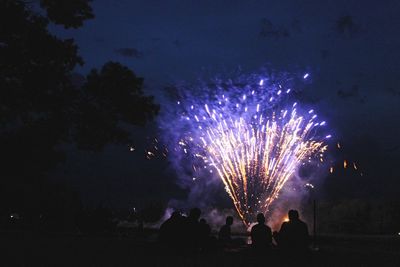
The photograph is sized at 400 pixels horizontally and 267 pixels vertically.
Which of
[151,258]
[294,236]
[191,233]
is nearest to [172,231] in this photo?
[191,233]

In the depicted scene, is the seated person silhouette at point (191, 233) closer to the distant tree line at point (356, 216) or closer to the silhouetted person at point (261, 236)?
the silhouetted person at point (261, 236)

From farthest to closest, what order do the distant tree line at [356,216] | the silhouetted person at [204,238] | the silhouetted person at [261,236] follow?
the distant tree line at [356,216] → the silhouetted person at [261,236] → the silhouetted person at [204,238]

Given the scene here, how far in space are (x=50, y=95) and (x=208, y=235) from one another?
6.47m

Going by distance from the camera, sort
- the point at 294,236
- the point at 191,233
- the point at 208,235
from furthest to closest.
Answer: the point at 208,235, the point at 191,233, the point at 294,236

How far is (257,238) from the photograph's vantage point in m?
12.5

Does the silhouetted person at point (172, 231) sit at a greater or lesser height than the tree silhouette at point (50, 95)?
lesser

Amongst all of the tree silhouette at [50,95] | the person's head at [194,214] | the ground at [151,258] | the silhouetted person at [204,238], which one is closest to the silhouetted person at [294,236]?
the ground at [151,258]

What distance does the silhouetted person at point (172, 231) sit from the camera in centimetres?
1171

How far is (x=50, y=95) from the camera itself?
1533cm

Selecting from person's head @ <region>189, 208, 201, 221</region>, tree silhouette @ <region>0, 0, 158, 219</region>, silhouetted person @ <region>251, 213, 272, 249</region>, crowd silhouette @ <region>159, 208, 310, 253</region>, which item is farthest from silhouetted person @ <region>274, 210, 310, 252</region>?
tree silhouette @ <region>0, 0, 158, 219</region>

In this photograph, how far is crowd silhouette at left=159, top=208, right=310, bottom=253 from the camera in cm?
1142

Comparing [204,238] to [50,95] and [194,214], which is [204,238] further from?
[50,95]

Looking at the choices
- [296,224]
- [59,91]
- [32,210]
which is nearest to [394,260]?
[296,224]

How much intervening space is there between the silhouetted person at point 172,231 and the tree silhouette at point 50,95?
4.84 meters
